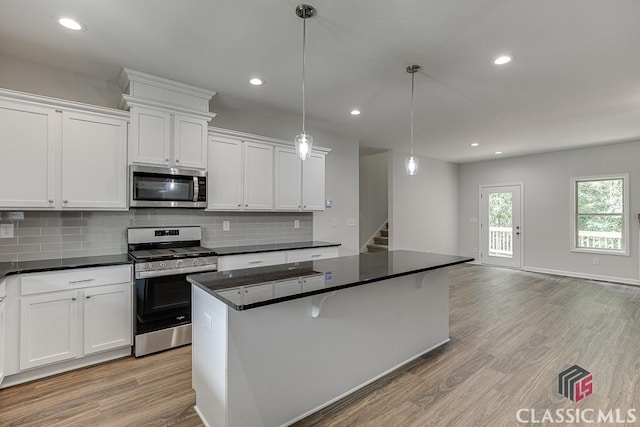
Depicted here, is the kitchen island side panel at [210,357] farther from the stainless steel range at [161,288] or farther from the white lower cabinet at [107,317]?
the white lower cabinet at [107,317]

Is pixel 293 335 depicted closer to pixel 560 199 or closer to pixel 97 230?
pixel 97 230

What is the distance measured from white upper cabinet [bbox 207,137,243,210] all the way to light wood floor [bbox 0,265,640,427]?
1.57 m

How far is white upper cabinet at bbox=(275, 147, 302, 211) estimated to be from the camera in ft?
13.2

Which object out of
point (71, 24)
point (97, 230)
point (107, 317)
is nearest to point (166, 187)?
point (97, 230)

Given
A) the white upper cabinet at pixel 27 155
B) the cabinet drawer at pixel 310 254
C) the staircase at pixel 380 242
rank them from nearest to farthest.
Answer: the white upper cabinet at pixel 27 155 < the cabinet drawer at pixel 310 254 < the staircase at pixel 380 242

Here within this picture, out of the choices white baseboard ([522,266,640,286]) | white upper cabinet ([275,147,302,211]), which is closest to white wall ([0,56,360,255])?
white upper cabinet ([275,147,302,211])

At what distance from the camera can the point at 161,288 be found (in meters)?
2.89

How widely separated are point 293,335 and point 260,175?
233 cm

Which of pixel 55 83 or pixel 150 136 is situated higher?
pixel 55 83

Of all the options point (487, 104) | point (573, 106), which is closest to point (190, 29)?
point (487, 104)

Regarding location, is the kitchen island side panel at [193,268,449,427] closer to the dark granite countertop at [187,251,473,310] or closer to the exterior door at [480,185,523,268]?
the dark granite countertop at [187,251,473,310]

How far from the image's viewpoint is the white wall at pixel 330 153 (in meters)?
3.96

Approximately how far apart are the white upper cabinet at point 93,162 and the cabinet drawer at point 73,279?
0.58 m

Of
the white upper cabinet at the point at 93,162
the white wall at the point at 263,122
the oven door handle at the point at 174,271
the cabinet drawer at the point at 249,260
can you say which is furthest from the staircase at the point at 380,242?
the white upper cabinet at the point at 93,162
